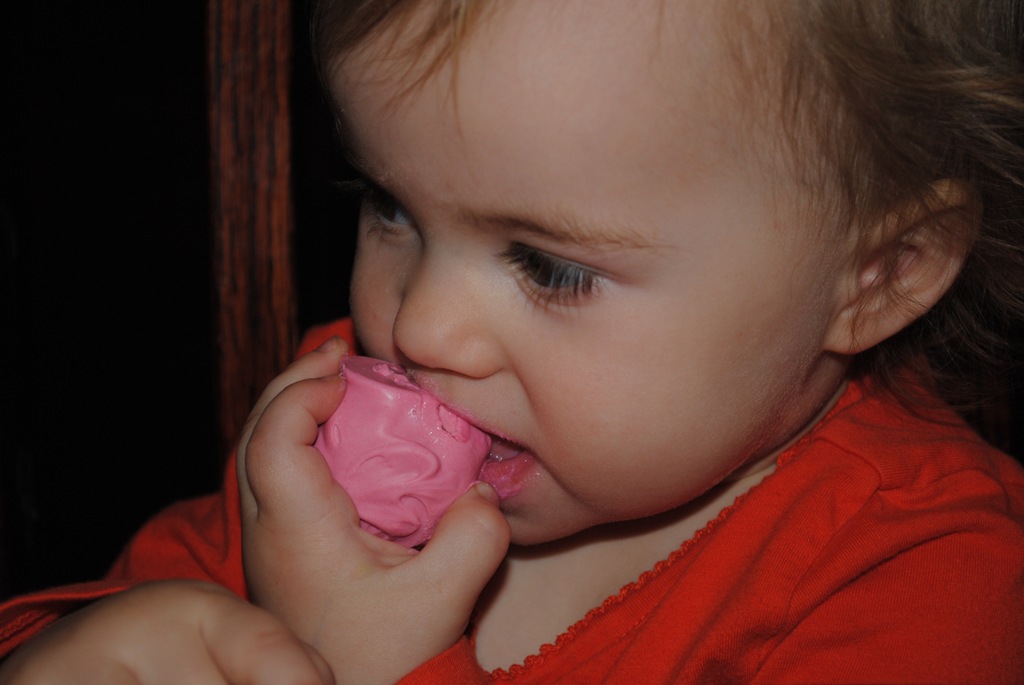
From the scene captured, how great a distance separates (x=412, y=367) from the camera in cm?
89

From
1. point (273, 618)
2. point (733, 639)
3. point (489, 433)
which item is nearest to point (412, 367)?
point (489, 433)

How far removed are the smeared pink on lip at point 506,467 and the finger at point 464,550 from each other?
47mm

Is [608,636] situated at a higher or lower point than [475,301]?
lower

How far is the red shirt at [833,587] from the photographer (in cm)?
86

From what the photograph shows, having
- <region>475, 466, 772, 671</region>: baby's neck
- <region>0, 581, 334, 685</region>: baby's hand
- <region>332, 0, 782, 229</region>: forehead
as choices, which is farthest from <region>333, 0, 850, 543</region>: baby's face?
<region>0, 581, 334, 685</region>: baby's hand

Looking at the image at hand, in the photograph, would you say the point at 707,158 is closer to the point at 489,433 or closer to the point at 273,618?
the point at 489,433

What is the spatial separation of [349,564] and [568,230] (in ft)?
1.05

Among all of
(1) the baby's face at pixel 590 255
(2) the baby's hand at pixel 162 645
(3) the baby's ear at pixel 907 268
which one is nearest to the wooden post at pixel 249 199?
(1) the baby's face at pixel 590 255

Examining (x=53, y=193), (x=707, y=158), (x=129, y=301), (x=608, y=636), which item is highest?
(x=707, y=158)

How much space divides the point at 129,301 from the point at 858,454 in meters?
0.86

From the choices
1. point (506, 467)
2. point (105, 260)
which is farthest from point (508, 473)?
point (105, 260)

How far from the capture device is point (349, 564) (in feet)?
2.84

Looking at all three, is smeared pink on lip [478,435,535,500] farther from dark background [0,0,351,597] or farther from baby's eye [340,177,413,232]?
dark background [0,0,351,597]

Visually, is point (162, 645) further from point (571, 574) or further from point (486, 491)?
point (571, 574)
